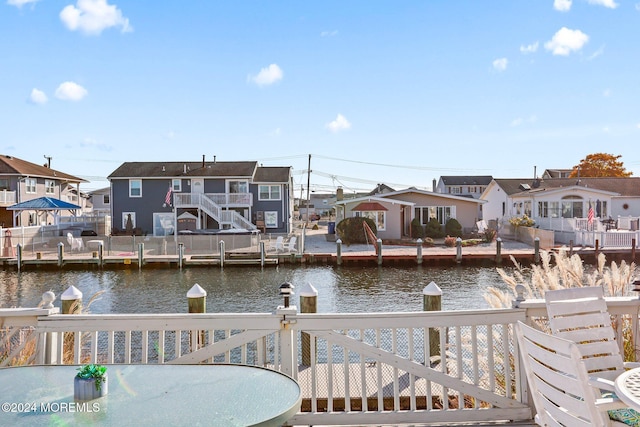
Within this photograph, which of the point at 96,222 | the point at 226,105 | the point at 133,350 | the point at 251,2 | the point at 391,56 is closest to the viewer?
the point at 133,350

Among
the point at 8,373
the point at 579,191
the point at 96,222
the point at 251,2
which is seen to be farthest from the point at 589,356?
the point at 96,222

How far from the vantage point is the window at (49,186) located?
41594 millimetres

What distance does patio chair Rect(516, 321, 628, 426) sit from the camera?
2.27 m

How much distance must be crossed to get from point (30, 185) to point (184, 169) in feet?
40.2

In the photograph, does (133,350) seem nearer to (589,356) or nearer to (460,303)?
(589,356)

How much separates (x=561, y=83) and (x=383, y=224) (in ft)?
55.1

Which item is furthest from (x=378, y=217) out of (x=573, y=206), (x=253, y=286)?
(x=253, y=286)

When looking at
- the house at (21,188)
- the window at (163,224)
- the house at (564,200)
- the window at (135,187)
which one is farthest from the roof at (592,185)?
the house at (21,188)

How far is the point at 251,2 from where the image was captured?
13.1m

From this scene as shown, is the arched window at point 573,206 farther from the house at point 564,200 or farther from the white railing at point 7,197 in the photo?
the white railing at point 7,197

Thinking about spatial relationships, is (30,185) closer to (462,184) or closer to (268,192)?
(268,192)

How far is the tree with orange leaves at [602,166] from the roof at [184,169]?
4097cm

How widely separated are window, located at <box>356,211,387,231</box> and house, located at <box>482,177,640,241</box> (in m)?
10.3

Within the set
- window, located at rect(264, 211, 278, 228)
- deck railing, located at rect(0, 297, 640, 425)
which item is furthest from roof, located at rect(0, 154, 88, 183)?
deck railing, located at rect(0, 297, 640, 425)
